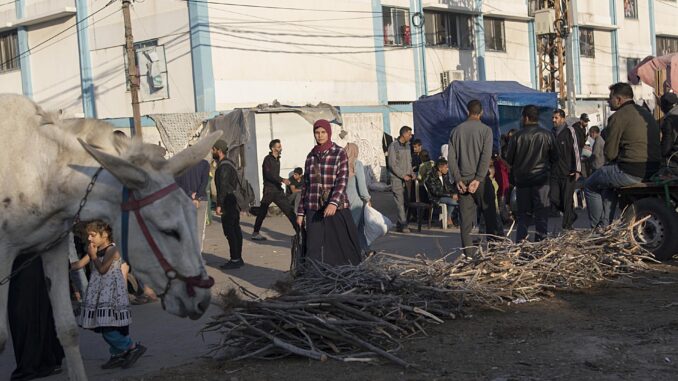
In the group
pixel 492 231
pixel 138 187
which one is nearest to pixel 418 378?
pixel 138 187

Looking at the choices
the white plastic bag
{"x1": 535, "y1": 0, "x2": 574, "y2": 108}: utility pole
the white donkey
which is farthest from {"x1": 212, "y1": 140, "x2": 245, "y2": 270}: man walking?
{"x1": 535, "y1": 0, "x2": 574, "y2": 108}: utility pole

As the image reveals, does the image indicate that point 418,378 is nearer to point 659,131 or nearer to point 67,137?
point 67,137

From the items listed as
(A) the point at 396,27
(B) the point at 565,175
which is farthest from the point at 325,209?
(A) the point at 396,27

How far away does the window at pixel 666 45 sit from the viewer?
142 feet

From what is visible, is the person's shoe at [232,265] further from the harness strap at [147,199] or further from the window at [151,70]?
the window at [151,70]

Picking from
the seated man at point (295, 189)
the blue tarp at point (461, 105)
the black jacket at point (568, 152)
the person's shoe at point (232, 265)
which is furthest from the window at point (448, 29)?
the person's shoe at point (232, 265)

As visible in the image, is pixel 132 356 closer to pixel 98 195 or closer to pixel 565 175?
pixel 98 195

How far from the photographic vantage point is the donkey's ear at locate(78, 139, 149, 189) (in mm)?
4473

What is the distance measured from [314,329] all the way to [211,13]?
1917 cm

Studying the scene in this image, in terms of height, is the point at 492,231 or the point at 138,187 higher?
the point at 138,187

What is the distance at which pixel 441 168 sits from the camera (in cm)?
1664

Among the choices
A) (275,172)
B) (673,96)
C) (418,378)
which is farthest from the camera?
(275,172)

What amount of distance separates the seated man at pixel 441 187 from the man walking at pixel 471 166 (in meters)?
5.64

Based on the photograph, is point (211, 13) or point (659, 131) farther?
point (211, 13)
